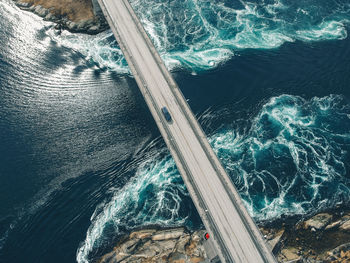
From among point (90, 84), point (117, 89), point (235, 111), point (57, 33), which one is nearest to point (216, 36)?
point (235, 111)

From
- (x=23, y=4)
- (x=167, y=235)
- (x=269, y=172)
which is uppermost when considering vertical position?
(x=23, y=4)

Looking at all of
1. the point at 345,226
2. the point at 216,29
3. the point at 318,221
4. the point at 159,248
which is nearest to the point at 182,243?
the point at 159,248

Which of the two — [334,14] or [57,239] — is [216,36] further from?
[57,239]

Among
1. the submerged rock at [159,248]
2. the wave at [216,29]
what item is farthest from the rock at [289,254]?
the wave at [216,29]

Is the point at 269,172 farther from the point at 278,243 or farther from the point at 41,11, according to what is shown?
the point at 41,11

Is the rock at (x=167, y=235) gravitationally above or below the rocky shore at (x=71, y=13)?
below

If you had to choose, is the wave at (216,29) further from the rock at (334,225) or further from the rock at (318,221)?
the rock at (334,225)

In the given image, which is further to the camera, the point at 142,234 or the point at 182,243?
the point at 142,234
